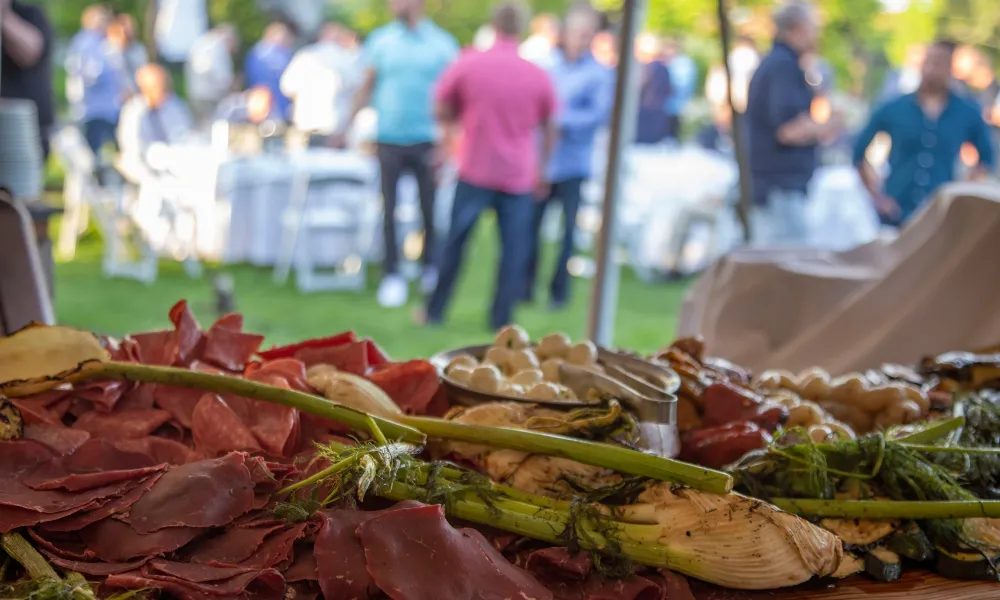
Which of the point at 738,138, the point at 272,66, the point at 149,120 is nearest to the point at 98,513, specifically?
the point at 738,138

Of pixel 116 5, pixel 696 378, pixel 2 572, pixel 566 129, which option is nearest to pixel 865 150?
pixel 566 129

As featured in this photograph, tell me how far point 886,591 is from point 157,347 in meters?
0.96

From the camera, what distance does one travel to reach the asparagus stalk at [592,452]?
3.49 ft

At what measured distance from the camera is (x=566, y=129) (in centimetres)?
627

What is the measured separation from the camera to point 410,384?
1.35 meters

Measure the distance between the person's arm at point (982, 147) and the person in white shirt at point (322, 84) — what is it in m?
4.46

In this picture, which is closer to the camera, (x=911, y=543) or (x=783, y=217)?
(x=911, y=543)

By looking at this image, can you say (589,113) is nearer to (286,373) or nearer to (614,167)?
(614,167)

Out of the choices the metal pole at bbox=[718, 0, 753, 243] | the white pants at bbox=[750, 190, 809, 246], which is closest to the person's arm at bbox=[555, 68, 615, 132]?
the white pants at bbox=[750, 190, 809, 246]

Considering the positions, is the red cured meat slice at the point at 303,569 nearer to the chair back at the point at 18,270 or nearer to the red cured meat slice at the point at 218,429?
the red cured meat slice at the point at 218,429

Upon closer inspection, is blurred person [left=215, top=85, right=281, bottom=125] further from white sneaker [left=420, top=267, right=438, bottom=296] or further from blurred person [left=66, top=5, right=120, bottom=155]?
white sneaker [left=420, top=267, right=438, bottom=296]

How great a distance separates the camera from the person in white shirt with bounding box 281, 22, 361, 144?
7773mm

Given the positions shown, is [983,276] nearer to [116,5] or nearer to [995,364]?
[995,364]

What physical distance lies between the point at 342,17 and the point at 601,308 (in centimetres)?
1055
